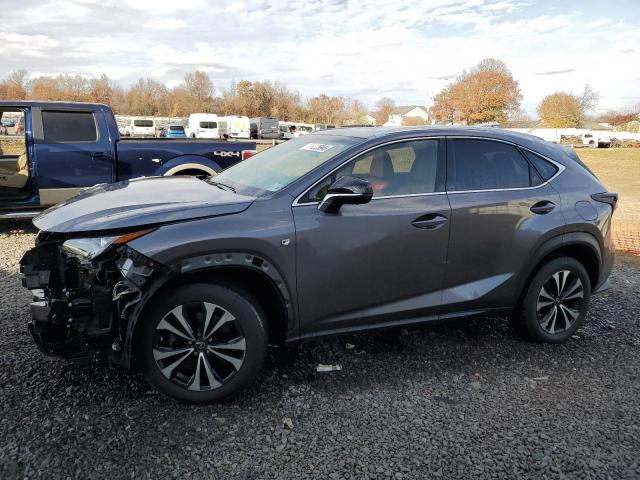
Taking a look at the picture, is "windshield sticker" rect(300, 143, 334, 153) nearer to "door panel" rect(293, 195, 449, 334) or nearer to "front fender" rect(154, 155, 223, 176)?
"door panel" rect(293, 195, 449, 334)

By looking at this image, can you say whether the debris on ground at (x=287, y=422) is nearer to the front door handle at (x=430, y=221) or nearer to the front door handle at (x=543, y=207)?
the front door handle at (x=430, y=221)

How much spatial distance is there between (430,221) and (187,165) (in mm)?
5013

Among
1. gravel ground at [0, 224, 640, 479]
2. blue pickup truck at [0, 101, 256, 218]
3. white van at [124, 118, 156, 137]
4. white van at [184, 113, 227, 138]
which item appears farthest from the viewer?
white van at [184, 113, 227, 138]

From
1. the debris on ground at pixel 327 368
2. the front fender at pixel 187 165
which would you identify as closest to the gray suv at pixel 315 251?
the debris on ground at pixel 327 368

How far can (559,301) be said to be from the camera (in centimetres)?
428

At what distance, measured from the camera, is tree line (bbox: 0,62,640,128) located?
2672 inches

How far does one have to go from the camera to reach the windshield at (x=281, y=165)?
3.62 metres

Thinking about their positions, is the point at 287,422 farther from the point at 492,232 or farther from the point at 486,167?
the point at 486,167

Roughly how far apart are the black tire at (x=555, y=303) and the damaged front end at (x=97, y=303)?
2.88m

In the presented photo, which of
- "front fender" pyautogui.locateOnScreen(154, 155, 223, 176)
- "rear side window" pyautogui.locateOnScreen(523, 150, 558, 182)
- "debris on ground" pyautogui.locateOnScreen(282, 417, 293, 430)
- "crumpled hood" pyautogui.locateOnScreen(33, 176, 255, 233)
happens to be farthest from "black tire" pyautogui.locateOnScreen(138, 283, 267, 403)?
"front fender" pyautogui.locateOnScreen(154, 155, 223, 176)

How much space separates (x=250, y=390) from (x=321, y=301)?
2.54 feet

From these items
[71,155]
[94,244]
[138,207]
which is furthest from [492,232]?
→ [71,155]

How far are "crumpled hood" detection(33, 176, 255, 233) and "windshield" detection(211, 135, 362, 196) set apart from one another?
209mm

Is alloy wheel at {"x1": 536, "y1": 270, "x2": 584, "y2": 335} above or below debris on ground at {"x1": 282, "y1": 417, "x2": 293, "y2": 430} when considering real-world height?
above
